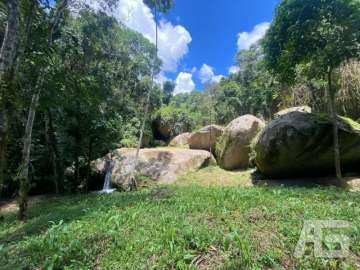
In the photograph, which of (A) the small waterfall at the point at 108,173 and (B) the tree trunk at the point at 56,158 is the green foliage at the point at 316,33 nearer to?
(B) the tree trunk at the point at 56,158


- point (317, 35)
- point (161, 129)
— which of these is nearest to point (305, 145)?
point (317, 35)

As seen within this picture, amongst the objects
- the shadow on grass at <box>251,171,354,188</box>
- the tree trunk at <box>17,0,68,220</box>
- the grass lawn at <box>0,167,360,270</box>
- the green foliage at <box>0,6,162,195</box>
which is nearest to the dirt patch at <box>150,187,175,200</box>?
the grass lawn at <box>0,167,360,270</box>

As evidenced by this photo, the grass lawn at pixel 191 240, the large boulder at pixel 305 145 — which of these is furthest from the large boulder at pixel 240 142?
the grass lawn at pixel 191 240

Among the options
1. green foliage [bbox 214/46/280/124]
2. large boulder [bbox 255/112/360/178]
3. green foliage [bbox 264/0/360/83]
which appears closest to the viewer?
green foliage [bbox 264/0/360/83]

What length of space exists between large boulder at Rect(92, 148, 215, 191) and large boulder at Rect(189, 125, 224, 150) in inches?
155

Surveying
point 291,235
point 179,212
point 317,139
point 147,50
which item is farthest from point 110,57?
point 291,235

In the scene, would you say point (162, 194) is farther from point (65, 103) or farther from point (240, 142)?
point (240, 142)

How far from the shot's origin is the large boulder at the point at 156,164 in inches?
555

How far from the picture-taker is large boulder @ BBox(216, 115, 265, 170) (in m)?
14.5

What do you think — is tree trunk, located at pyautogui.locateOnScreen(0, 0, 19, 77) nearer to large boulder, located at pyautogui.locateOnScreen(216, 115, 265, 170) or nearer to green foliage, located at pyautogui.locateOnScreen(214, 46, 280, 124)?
large boulder, located at pyautogui.locateOnScreen(216, 115, 265, 170)

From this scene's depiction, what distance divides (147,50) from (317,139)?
2621 centimetres

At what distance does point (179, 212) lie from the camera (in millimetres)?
4605

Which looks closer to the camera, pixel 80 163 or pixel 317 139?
pixel 317 139

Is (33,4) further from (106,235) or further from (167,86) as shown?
(167,86)
